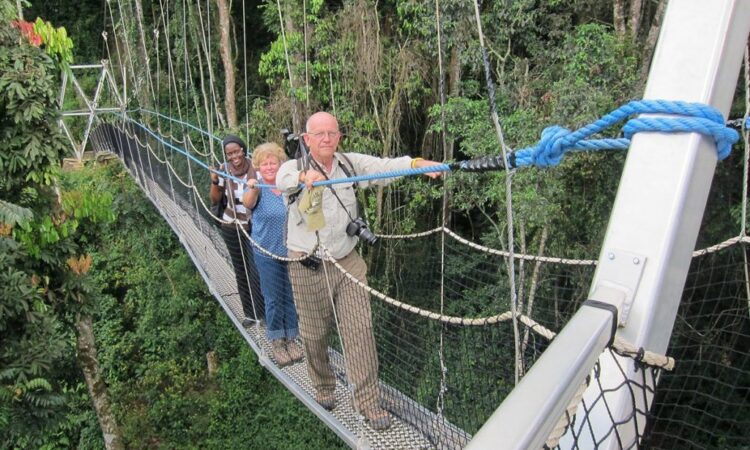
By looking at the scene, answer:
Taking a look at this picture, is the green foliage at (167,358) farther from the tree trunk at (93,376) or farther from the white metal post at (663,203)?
the white metal post at (663,203)

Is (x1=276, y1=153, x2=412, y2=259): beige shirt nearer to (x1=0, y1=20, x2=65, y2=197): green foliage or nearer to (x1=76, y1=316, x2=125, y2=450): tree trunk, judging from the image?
(x1=0, y1=20, x2=65, y2=197): green foliage

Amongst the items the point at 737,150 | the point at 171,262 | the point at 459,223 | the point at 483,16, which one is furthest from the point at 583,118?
the point at 171,262

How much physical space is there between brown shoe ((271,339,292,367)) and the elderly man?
14.4 inches

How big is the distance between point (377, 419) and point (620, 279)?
42.5 inches

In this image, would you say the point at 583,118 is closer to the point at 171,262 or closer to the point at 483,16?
the point at 483,16

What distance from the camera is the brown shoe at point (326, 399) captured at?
5.03ft

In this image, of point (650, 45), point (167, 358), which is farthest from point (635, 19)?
point (167, 358)

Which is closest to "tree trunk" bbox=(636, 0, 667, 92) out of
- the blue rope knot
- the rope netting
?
the rope netting

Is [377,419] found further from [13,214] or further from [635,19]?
[635,19]

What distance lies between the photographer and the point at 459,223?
4395 mm

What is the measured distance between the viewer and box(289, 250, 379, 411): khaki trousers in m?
1.41

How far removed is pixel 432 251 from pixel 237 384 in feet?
7.72

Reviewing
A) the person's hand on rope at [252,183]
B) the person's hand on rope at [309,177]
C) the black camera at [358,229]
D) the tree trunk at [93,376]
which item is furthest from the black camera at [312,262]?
the tree trunk at [93,376]

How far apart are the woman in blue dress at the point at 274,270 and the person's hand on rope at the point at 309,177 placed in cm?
53
